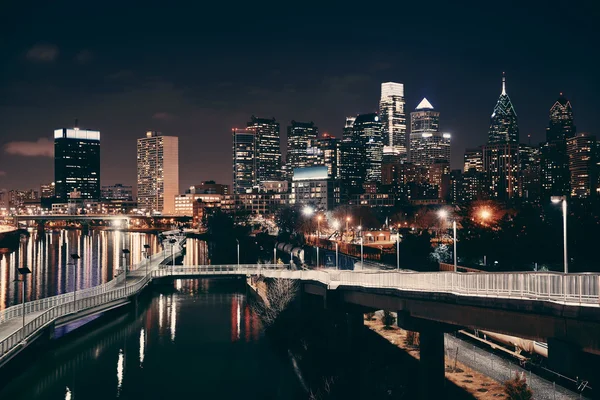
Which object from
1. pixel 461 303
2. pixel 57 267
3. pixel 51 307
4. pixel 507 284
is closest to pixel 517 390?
pixel 461 303

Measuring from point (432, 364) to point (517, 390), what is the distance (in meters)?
4.79

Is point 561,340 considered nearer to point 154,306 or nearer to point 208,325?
point 208,325

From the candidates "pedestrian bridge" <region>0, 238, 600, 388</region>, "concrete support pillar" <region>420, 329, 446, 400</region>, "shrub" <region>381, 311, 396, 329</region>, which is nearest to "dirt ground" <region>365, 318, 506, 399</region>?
"concrete support pillar" <region>420, 329, 446, 400</region>

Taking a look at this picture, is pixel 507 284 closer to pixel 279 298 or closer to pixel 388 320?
pixel 388 320

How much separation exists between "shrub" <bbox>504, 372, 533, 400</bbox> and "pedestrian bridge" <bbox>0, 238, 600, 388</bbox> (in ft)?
14.6

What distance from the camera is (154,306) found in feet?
237

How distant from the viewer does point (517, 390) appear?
109 feet

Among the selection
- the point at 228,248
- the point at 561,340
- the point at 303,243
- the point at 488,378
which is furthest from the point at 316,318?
the point at 228,248

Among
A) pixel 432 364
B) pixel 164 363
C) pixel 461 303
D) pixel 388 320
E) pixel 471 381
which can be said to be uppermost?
pixel 461 303

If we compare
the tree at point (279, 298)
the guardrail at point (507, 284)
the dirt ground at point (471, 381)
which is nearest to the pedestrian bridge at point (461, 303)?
the guardrail at point (507, 284)

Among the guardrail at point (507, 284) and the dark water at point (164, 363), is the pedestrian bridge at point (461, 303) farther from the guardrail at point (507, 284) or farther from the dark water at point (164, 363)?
the dark water at point (164, 363)

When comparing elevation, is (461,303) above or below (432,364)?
above

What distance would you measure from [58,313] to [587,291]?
140 ft

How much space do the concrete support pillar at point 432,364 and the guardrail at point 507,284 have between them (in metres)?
3.24
